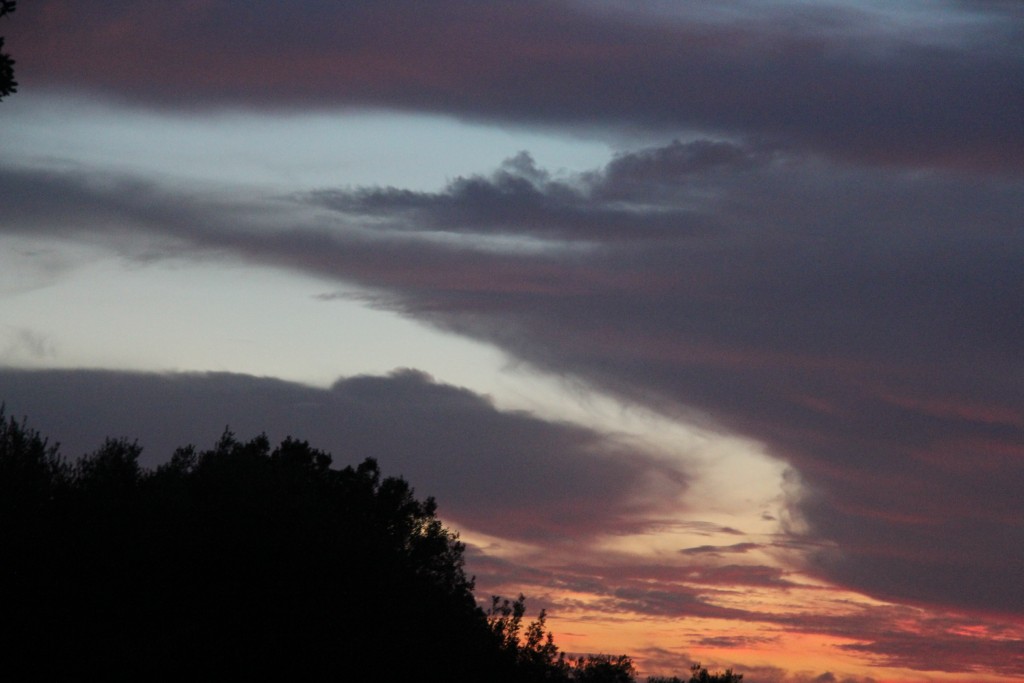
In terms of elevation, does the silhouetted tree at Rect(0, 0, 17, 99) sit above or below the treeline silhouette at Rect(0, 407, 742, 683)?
above

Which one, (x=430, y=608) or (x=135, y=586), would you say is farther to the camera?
(x=430, y=608)

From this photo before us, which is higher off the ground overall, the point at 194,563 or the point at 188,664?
the point at 194,563

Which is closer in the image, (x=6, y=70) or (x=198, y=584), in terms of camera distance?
(x=6, y=70)

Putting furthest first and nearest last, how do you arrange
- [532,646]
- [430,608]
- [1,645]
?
[532,646] < [430,608] < [1,645]

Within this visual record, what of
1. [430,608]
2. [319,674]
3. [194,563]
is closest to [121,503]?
[194,563]

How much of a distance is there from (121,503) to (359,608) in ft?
32.2

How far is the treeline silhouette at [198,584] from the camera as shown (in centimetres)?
4066

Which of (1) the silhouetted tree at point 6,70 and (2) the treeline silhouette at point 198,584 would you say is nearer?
(1) the silhouetted tree at point 6,70

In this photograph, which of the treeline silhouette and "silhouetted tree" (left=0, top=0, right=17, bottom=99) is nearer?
"silhouetted tree" (left=0, top=0, right=17, bottom=99)

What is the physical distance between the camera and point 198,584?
146ft

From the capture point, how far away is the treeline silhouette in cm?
4066

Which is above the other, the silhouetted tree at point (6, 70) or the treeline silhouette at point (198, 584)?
the silhouetted tree at point (6, 70)

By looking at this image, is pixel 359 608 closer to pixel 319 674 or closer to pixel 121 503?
pixel 319 674

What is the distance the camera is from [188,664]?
42375mm
